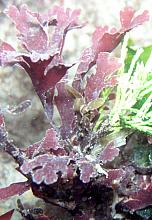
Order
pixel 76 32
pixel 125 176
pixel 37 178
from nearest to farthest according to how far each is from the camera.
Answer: pixel 37 178, pixel 125 176, pixel 76 32

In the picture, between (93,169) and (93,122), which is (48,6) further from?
(93,169)

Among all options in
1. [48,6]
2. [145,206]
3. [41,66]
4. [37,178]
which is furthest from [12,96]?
[145,206]

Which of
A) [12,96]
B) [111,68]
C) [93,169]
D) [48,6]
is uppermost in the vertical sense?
[48,6]

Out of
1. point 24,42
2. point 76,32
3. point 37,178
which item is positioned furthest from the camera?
point 76,32

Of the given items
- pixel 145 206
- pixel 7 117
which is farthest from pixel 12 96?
pixel 145 206

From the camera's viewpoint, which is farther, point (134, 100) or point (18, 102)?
point (18, 102)

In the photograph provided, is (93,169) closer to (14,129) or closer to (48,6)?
(14,129)

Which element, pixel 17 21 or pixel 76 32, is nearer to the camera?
pixel 17 21

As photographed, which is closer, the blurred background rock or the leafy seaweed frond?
the leafy seaweed frond

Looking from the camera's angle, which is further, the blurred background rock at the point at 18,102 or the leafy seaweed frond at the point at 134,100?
the blurred background rock at the point at 18,102

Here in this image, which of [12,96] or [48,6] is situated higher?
[48,6]
